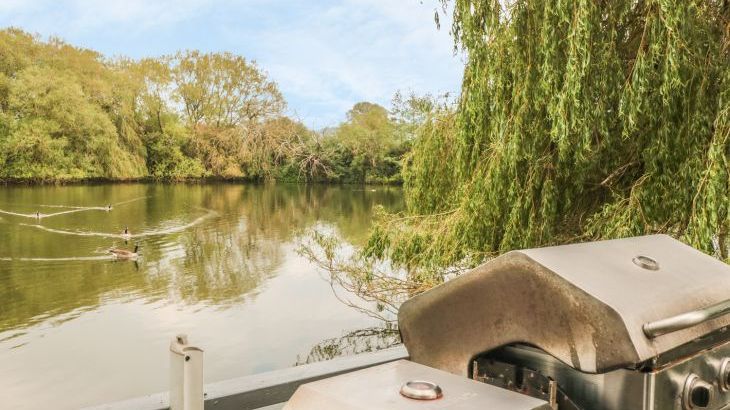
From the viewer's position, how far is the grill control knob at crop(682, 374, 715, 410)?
88 cm

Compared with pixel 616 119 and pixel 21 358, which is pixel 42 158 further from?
pixel 616 119

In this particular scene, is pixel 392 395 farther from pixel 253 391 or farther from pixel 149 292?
pixel 149 292

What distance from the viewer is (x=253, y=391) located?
3.87ft

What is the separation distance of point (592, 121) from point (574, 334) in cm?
285

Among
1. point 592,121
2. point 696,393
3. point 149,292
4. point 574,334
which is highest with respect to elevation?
point 592,121

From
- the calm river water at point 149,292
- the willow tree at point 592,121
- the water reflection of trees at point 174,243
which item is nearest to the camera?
the willow tree at point 592,121

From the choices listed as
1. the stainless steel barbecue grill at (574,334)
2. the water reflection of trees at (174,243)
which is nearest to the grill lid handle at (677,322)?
the stainless steel barbecue grill at (574,334)

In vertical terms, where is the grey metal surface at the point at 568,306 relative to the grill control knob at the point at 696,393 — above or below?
above

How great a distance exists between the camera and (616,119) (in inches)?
141

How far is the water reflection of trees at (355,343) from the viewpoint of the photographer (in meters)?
7.74

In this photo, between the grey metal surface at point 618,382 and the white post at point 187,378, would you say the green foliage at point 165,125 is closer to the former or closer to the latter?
the grey metal surface at point 618,382

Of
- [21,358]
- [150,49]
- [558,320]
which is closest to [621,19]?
[558,320]

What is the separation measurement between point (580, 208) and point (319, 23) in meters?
49.7

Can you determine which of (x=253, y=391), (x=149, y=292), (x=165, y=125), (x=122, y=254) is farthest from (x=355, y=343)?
(x=165, y=125)
